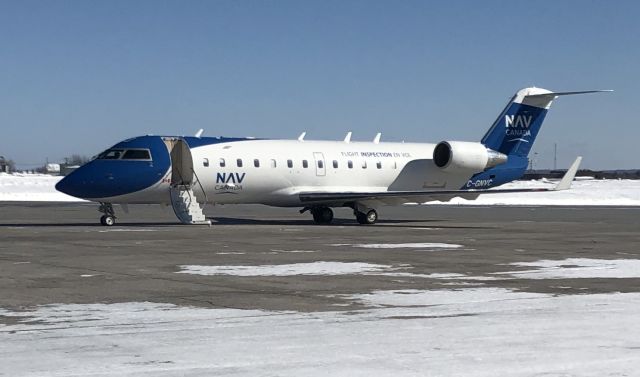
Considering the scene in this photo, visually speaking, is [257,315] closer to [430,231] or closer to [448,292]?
[448,292]

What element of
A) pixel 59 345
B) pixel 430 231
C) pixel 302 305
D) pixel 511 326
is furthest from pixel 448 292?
pixel 430 231

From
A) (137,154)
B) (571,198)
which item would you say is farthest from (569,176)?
(571,198)

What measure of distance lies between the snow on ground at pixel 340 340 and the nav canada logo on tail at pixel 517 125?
2770 centimetres

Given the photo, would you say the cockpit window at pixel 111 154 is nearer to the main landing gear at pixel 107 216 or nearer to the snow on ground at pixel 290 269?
the main landing gear at pixel 107 216

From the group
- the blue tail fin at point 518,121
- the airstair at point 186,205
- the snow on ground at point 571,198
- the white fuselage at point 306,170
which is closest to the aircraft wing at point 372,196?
the white fuselage at point 306,170

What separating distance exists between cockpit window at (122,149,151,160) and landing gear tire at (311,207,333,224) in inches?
279

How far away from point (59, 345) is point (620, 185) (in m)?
78.9

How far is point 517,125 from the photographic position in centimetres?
3956

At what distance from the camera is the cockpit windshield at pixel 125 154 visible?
3159 cm

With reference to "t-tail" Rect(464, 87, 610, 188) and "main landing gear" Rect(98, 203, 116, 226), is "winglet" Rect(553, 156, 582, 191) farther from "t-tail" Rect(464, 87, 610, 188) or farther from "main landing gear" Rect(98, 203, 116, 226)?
"main landing gear" Rect(98, 203, 116, 226)

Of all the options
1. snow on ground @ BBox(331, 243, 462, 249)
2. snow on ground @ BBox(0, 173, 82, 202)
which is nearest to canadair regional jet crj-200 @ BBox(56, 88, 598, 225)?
snow on ground @ BBox(331, 243, 462, 249)

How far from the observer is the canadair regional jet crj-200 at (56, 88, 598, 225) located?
104 feet

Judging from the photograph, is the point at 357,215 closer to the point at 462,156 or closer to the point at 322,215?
the point at 322,215

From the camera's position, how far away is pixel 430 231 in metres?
29.3
